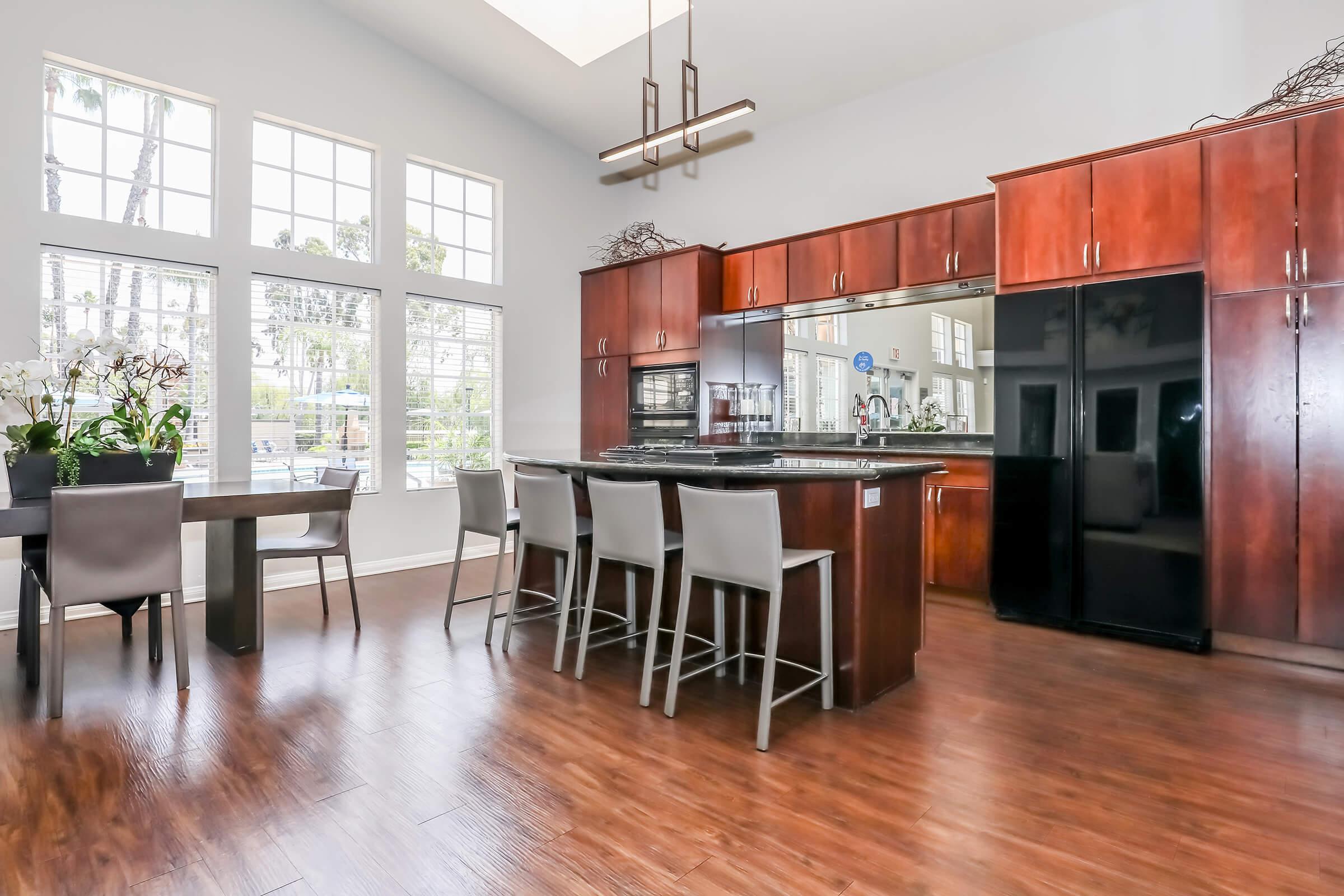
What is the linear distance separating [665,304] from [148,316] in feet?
11.5

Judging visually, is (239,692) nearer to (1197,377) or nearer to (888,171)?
(1197,377)

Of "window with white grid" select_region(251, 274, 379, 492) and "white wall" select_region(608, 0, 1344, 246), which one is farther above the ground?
"white wall" select_region(608, 0, 1344, 246)

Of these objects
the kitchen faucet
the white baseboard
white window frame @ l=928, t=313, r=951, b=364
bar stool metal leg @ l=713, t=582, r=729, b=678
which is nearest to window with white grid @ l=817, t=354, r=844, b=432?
the kitchen faucet

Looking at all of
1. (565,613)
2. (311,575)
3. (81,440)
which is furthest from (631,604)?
(311,575)

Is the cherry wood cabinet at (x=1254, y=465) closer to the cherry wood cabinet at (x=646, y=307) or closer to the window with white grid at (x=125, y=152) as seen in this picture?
the cherry wood cabinet at (x=646, y=307)

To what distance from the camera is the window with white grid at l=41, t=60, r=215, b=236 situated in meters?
3.88

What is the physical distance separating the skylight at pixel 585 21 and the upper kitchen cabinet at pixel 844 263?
1.79 metres

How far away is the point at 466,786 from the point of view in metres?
2.02

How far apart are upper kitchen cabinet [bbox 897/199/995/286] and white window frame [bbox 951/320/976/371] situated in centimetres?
36

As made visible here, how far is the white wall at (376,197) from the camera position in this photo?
3.73 meters

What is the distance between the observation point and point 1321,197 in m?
2.99

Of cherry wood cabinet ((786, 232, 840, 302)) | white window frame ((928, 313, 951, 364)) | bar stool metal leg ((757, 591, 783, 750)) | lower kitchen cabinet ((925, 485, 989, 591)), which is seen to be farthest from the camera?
cherry wood cabinet ((786, 232, 840, 302))

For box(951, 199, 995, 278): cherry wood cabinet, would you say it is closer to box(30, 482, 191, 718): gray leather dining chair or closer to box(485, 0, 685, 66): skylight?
box(485, 0, 685, 66): skylight

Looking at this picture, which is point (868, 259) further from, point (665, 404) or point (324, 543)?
point (324, 543)
